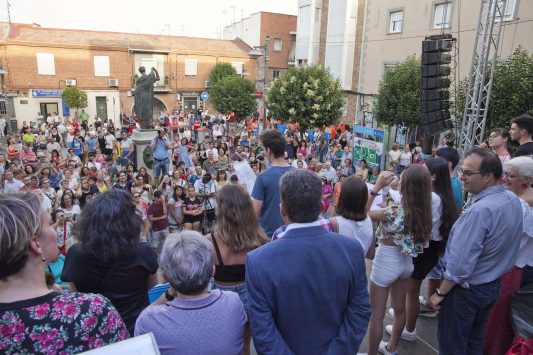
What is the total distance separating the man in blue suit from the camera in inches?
65.6

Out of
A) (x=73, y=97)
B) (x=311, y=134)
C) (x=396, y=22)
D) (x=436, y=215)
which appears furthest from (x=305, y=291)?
(x=73, y=97)

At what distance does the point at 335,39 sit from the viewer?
2255cm

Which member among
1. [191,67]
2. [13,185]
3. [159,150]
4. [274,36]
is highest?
[274,36]

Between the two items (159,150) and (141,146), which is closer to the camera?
(159,150)

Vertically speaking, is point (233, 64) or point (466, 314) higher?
point (233, 64)

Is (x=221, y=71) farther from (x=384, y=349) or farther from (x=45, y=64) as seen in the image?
(x=384, y=349)

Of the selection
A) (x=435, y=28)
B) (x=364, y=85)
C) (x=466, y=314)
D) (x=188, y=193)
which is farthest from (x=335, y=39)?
(x=466, y=314)

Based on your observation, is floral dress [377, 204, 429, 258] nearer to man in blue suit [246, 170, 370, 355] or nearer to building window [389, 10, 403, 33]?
man in blue suit [246, 170, 370, 355]

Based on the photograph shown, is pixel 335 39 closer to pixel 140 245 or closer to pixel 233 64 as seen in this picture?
pixel 233 64

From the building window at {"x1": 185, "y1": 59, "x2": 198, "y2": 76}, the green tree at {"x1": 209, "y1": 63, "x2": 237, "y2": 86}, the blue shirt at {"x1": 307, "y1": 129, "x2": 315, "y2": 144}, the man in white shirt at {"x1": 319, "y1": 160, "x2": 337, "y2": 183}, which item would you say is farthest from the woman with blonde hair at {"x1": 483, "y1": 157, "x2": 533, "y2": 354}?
the building window at {"x1": 185, "y1": 59, "x2": 198, "y2": 76}

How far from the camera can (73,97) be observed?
25188mm

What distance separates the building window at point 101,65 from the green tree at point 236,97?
996 cm

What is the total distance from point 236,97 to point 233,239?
75.0 ft

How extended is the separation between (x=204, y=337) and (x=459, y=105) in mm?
11272
